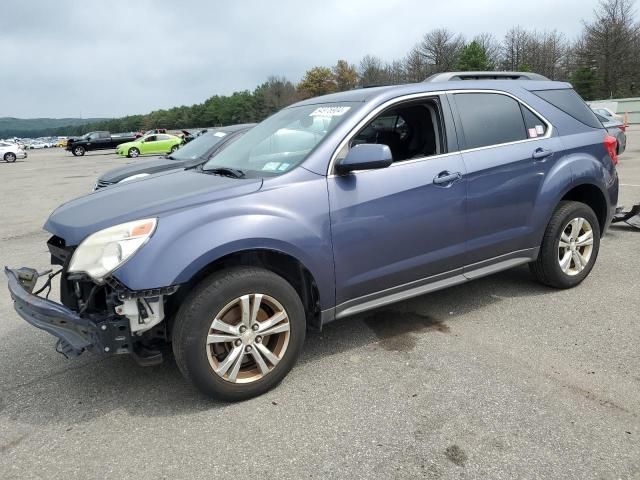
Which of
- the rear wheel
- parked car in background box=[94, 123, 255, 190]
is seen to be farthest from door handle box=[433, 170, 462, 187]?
the rear wheel

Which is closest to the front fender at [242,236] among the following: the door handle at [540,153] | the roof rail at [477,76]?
the roof rail at [477,76]

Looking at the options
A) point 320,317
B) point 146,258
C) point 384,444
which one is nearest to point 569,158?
point 320,317

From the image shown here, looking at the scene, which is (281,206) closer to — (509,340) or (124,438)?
(124,438)

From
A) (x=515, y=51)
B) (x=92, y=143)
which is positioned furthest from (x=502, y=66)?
(x=92, y=143)

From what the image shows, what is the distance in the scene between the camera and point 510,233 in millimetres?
4051

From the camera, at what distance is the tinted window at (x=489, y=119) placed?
3896 mm

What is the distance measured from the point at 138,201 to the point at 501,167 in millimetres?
2657

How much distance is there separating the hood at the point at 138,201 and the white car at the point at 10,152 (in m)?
38.1

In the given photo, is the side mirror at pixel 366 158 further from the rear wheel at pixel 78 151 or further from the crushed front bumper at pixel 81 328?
the rear wheel at pixel 78 151

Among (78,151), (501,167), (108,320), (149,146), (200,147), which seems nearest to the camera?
(108,320)

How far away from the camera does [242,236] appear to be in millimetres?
2875

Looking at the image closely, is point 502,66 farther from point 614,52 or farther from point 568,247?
point 568,247

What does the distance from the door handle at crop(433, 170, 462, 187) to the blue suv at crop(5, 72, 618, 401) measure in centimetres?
1

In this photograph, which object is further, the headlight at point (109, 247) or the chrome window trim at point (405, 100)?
the chrome window trim at point (405, 100)
